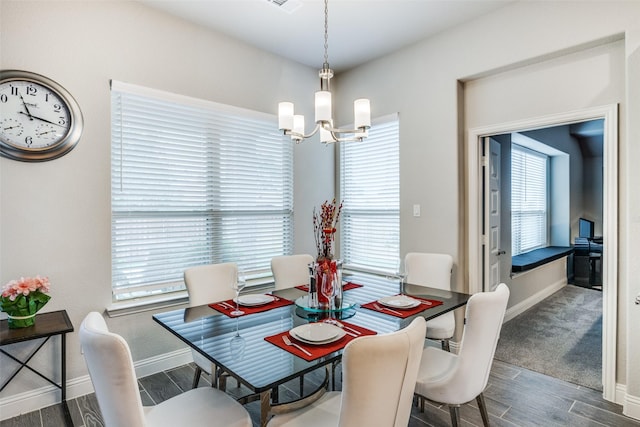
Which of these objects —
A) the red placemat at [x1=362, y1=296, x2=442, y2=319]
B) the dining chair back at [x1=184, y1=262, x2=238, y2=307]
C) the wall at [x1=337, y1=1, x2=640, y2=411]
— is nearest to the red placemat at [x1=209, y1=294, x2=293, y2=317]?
the dining chair back at [x1=184, y1=262, x2=238, y2=307]

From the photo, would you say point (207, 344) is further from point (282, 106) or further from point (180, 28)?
point (180, 28)

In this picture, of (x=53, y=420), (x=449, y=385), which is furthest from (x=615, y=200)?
(x=53, y=420)

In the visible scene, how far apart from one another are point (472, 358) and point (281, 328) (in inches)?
36.6

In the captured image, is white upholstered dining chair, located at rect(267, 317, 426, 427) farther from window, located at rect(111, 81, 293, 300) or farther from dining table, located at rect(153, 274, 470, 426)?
window, located at rect(111, 81, 293, 300)

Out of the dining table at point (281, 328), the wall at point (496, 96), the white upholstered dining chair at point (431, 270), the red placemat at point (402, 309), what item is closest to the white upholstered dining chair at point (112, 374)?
the dining table at point (281, 328)

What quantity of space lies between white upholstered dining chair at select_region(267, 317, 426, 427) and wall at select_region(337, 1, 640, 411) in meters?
1.98

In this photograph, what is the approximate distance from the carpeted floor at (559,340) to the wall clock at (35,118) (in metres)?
3.89

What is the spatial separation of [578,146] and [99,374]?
25.8ft

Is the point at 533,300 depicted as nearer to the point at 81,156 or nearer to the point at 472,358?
the point at 472,358

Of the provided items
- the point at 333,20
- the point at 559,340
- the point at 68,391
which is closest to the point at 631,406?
the point at 559,340

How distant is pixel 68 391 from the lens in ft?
8.01

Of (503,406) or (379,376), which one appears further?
(503,406)

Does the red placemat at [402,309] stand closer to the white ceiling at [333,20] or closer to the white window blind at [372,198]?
the white window blind at [372,198]

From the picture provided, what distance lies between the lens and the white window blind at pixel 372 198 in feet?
12.2
